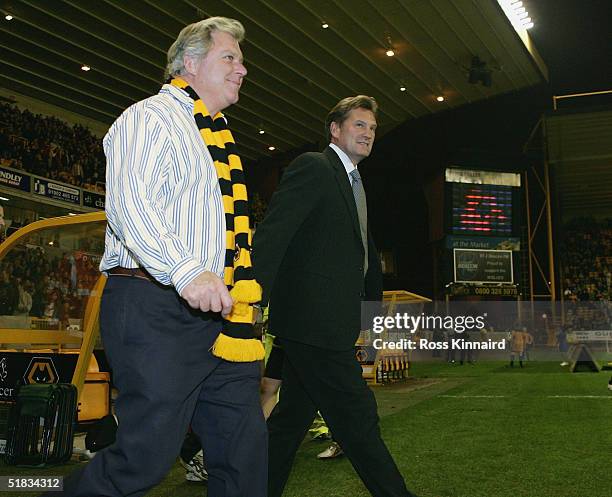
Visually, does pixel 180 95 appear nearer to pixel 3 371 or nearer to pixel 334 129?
pixel 334 129

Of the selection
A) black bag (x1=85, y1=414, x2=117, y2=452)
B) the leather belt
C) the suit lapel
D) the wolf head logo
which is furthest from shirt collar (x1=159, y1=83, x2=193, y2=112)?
the wolf head logo

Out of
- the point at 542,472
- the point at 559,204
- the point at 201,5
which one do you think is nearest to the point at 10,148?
the point at 201,5

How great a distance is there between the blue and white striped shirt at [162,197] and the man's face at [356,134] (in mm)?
1216

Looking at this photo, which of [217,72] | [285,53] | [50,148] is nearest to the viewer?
[217,72]

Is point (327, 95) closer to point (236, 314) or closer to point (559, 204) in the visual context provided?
point (559, 204)

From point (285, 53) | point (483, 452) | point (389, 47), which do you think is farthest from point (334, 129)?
point (389, 47)

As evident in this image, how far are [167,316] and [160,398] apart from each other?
0.20 meters

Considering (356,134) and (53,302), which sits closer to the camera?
(356,134)

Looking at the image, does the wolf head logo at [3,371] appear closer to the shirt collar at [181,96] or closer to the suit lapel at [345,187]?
the suit lapel at [345,187]

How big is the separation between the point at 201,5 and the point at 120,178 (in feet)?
49.8

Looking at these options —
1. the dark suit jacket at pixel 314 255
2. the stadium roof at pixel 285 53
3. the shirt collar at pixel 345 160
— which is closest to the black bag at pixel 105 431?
the dark suit jacket at pixel 314 255

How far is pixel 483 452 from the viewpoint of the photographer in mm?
4930

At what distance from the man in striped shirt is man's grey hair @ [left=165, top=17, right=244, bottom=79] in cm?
1

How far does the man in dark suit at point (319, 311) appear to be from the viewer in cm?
259
